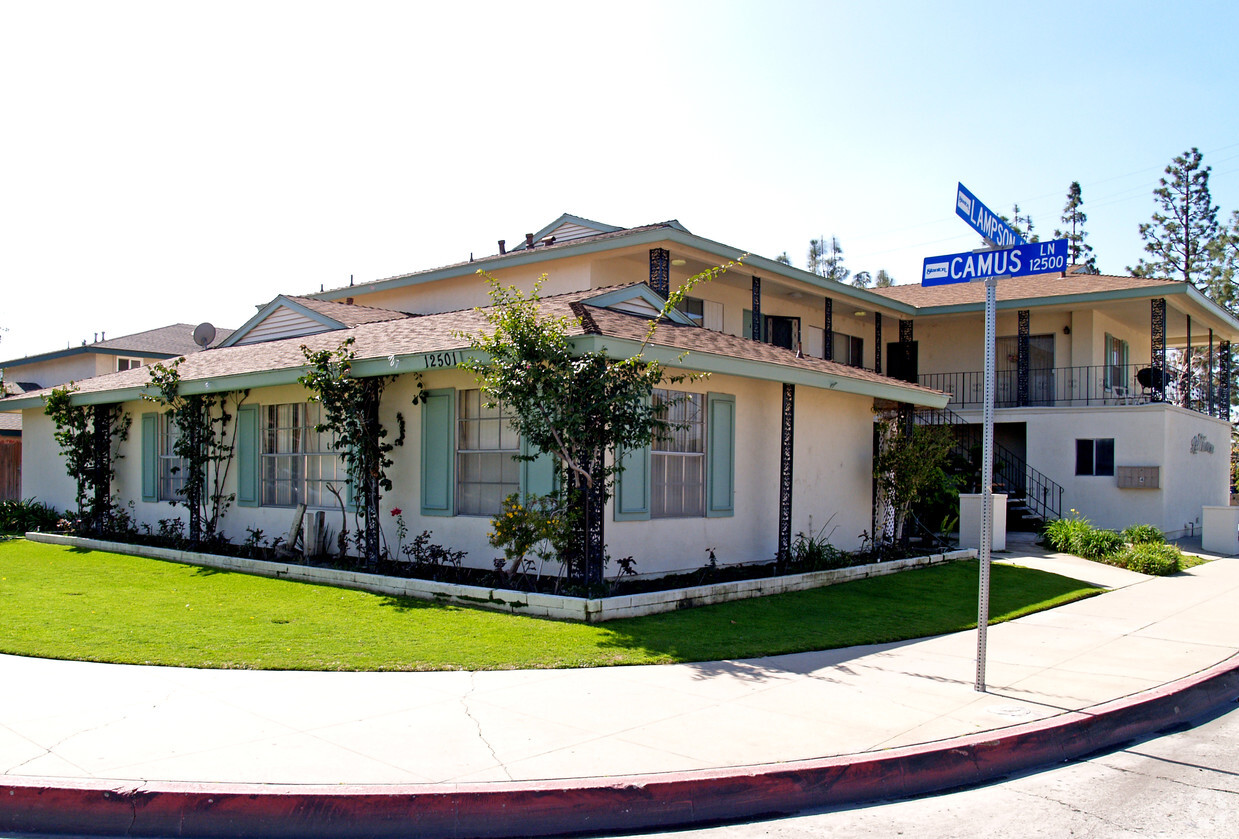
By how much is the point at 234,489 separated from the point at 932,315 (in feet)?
60.4

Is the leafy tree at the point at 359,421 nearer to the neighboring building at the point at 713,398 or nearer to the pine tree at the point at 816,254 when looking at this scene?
the neighboring building at the point at 713,398

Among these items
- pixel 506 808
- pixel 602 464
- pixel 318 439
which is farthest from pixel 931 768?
pixel 318 439

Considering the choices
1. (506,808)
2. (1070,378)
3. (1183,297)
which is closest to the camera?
(506,808)

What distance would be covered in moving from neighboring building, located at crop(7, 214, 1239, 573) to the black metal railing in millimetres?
130

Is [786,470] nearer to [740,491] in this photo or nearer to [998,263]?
[740,491]

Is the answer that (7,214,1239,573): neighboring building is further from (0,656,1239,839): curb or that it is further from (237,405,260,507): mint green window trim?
A: (0,656,1239,839): curb

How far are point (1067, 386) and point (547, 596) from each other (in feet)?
65.0

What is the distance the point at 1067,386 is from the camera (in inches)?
978

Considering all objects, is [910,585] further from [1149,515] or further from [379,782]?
[1149,515]

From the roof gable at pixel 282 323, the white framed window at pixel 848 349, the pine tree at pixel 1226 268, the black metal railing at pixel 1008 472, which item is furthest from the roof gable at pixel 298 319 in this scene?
the pine tree at pixel 1226 268

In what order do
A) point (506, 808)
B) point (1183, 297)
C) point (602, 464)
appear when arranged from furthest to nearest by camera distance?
point (1183, 297), point (602, 464), point (506, 808)

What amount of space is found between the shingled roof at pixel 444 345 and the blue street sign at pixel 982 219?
13.8 feet

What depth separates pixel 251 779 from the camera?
16.5 ft

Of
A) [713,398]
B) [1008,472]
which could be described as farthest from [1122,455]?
[713,398]
